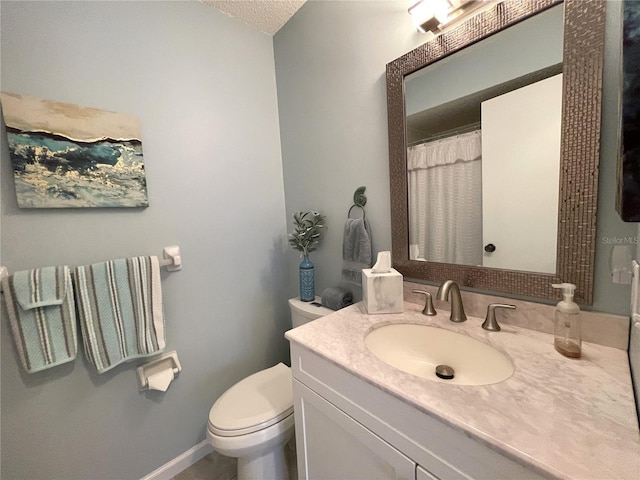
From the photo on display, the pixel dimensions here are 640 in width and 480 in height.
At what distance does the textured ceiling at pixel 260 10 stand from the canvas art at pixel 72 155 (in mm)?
831

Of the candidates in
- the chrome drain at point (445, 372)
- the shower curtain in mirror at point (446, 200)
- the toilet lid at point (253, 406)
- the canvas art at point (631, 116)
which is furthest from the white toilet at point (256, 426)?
the canvas art at point (631, 116)

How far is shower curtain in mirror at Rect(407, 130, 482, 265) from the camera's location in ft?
2.90

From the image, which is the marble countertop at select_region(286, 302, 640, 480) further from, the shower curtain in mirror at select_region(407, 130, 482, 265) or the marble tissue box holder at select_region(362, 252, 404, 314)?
the shower curtain in mirror at select_region(407, 130, 482, 265)

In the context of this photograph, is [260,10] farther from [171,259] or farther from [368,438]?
[368,438]

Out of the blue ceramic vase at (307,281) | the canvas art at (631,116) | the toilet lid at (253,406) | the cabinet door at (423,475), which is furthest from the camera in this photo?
the blue ceramic vase at (307,281)

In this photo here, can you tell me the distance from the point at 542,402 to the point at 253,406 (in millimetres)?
1013

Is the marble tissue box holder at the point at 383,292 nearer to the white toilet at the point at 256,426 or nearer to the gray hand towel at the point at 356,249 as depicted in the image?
the gray hand towel at the point at 356,249

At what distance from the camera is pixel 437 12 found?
850mm

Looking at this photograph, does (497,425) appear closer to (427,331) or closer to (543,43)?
(427,331)

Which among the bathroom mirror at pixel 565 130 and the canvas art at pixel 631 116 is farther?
the bathroom mirror at pixel 565 130

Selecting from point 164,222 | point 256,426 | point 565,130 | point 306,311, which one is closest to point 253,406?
point 256,426

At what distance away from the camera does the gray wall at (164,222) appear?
923 mm

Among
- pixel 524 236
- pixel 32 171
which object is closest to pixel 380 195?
pixel 524 236

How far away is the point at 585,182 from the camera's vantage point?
0.67 meters
